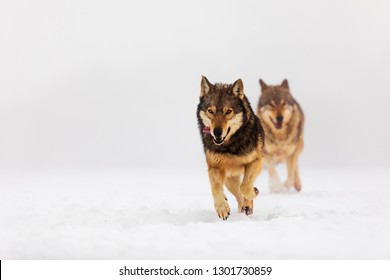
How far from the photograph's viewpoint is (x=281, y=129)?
33.8 ft

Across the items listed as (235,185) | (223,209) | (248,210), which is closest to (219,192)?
(223,209)

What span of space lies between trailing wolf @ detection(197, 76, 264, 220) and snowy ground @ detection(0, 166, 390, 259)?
0.45 meters

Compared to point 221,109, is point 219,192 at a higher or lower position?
lower

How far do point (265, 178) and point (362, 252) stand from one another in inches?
237

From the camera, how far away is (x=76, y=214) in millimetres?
7227

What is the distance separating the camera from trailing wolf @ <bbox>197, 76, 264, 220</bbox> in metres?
6.24

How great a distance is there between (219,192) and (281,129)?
13.9 ft

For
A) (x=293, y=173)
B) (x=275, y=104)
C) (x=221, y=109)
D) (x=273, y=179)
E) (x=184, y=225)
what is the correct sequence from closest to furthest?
(x=221, y=109), (x=184, y=225), (x=275, y=104), (x=273, y=179), (x=293, y=173)

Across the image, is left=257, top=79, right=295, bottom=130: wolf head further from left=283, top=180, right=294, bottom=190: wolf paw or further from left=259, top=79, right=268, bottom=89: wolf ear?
left=283, top=180, right=294, bottom=190: wolf paw

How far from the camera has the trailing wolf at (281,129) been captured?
990cm

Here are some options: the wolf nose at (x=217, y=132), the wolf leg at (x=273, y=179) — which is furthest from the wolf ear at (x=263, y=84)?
A: the wolf nose at (x=217, y=132)

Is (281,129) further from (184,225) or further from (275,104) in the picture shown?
(184,225)
